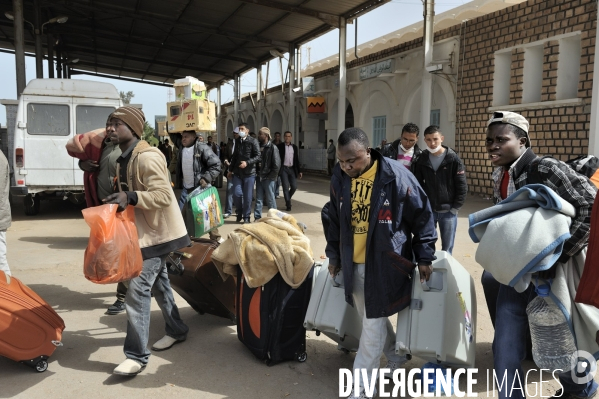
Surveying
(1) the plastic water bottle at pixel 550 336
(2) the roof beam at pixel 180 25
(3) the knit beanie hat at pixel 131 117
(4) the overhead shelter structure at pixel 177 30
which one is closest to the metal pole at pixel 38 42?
(4) the overhead shelter structure at pixel 177 30

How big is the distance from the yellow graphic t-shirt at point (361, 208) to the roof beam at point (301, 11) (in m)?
14.7

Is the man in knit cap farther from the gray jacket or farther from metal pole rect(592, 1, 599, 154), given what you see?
metal pole rect(592, 1, 599, 154)

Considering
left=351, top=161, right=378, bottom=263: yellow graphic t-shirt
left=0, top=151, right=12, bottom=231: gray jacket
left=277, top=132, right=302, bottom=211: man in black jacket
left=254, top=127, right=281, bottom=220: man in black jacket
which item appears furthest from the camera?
left=277, top=132, right=302, bottom=211: man in black jacket

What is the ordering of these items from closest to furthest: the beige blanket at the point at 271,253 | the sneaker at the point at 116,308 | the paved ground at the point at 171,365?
the paved ground at the point at 171,365 → the beige blanket at the point at 271,253 → the sneaker at the point at 116,308

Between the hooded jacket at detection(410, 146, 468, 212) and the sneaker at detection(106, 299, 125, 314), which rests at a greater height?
the hooded jacket at detection(410, 146, 468, 212)

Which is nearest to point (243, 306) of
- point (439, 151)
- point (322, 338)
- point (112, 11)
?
point (322, 338)

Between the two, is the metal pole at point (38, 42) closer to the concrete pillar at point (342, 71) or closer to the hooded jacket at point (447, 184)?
the concrete pillar at point (342, 71)

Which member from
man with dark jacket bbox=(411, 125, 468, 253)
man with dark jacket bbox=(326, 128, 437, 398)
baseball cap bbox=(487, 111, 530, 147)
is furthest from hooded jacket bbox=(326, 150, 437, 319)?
man with dark jacket bbox=(411, 125, 468, 253)

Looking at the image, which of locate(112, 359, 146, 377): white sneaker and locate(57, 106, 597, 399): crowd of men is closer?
locate(57, 106, 597, 399): crowd of men

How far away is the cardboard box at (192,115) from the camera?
9.79m

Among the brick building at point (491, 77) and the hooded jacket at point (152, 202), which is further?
the brick building at point (491, 77)

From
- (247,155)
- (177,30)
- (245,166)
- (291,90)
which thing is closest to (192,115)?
(247,155)

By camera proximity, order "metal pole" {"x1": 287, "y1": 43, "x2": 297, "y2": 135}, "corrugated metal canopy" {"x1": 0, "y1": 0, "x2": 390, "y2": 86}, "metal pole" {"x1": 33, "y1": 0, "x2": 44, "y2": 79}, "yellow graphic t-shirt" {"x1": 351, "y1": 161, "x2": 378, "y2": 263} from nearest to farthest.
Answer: "yellow graphic t-shirt" {"x1": 351, "y1": 161, "x2": 378, "y2": 263}
"metal pole" {"x1": 33, "y1": 0, "x2": 44, "y2": 79}
"corrugated metal canopy" {"x1": 0, "y1": 0, "x2": 390, "y2": 86}
"metal pole" {"x1": 287, "y1": 43, "x2": 297, "y2": 135}

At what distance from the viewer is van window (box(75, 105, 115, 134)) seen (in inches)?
427
